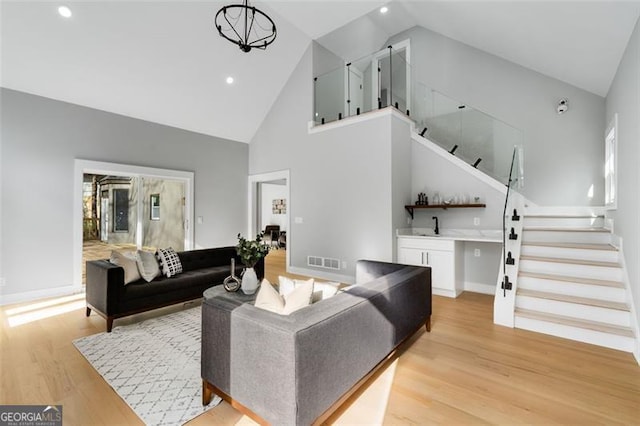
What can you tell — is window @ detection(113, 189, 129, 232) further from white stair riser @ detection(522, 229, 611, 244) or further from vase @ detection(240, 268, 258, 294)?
white stair riser @ detection(522, 229, 611, 244)

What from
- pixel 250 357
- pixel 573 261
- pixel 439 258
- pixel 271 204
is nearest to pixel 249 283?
pixel 250 357

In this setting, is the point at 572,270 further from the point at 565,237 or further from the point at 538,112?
the point at 538,112

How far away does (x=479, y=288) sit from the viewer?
4.79 meters

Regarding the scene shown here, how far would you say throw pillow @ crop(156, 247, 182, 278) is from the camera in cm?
387

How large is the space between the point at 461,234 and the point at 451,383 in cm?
316

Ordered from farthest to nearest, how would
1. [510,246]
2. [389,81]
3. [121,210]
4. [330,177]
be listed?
[121,210]
[330,177]
[389,81]
[510,246]

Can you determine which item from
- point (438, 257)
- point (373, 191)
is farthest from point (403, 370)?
point (373, 191)

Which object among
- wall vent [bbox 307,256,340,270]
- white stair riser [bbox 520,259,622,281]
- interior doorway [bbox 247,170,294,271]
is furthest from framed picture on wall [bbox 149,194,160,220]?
white stair riser [bbox 520,259,622,281]

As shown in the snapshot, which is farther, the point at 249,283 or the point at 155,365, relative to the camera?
the point at 249,283

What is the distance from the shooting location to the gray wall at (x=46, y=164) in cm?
415

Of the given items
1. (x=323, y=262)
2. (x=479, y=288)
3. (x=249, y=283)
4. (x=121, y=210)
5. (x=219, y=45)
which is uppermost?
(x=219, y=45)

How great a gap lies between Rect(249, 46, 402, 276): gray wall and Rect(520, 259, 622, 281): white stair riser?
1.90 m

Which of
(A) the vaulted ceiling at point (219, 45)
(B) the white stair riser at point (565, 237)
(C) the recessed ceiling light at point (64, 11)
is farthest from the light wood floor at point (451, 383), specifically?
(C) the recessed ceiling light at point (64, 11)

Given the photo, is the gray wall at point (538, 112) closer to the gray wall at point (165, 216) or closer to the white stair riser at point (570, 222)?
the white stair riser at point (570, 222)
